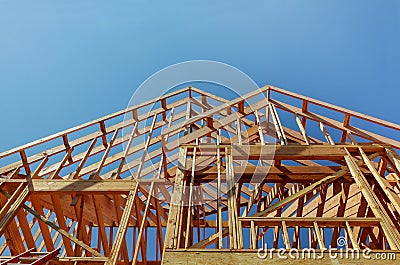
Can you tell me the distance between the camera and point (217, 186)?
629cm

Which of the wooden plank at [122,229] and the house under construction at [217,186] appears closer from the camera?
A: the house under construction at [217,186]

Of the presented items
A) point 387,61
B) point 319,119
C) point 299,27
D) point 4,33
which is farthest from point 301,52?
point 4,33

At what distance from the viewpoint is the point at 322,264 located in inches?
172

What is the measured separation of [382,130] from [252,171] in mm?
13508

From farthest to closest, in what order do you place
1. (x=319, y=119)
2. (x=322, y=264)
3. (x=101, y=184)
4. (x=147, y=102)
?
(x=147, y=102) < (x=319, y=119) < (x=101, y=184) < (x=322, y=264)

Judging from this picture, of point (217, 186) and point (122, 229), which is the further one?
point (217, 186)

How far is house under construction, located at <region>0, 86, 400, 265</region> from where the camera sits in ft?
17.1

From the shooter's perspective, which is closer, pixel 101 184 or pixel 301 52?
pixel 101 184

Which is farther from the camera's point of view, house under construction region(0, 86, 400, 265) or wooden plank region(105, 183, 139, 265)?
wooden plank region(105, 183, 139, 265)

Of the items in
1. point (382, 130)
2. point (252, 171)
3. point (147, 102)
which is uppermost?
point (382, 130)

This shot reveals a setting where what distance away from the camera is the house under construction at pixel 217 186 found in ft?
17.1

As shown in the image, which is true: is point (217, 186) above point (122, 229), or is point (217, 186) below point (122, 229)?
above

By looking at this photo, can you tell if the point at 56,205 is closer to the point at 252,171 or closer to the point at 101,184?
the point at 101,184

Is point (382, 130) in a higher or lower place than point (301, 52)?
lower
